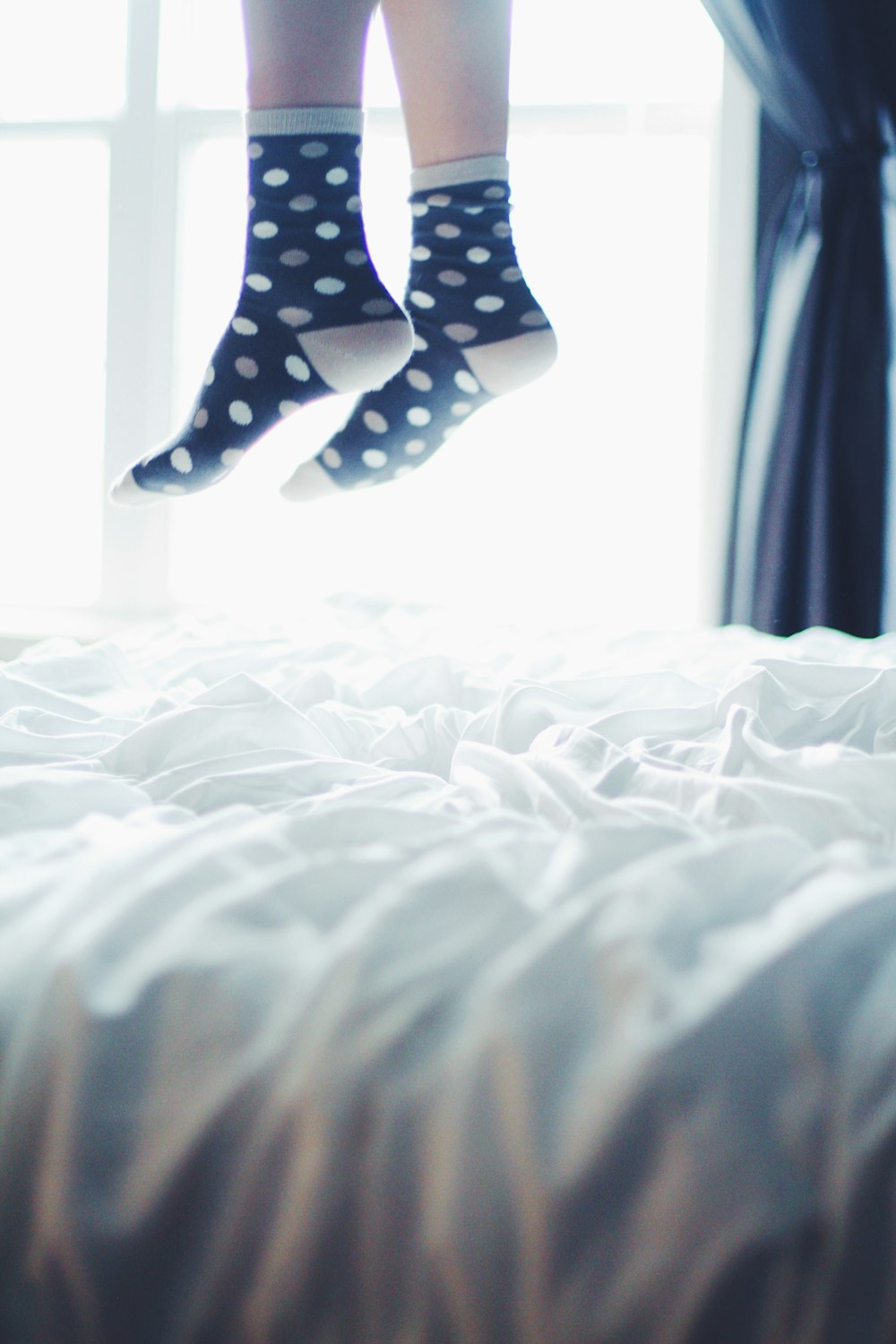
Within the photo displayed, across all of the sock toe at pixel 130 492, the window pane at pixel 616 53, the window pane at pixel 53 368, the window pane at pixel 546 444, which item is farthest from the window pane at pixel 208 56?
the sock toe at pixel 130 492

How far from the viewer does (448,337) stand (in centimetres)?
122

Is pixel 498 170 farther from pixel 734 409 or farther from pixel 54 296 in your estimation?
pixel 54 296

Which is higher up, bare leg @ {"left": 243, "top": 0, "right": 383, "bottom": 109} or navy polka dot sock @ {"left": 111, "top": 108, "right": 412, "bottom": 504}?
bare leg @ {"left": 243, "top": 0, "right": 383, "bottom": 109}

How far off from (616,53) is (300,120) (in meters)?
2.08

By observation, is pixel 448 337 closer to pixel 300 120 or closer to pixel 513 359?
pixel 513 359

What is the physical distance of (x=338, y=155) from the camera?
101 cm

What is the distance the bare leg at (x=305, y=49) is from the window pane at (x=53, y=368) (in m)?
2.06

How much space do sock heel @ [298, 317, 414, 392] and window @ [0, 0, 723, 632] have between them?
5.56ft

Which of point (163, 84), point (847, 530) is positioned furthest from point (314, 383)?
point (163, 84)

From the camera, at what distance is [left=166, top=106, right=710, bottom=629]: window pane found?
2.71 m

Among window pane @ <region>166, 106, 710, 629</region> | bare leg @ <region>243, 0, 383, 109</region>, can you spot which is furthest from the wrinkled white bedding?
window pane @ <region>166, 106, 710, 629</region>

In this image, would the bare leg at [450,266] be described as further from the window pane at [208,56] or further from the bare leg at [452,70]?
the window pane at [208,56]

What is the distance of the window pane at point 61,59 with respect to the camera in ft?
9.41

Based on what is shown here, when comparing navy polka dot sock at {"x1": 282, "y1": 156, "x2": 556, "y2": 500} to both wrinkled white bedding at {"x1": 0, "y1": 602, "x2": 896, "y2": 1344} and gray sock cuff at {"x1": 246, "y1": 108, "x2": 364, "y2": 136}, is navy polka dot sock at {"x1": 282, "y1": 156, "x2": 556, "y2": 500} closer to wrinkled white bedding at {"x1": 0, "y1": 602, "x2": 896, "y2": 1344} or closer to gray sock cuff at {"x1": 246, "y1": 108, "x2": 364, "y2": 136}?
gray sock cuff at {"x1": 246, "y1": 108, "x2": 364, "y2": 136}
